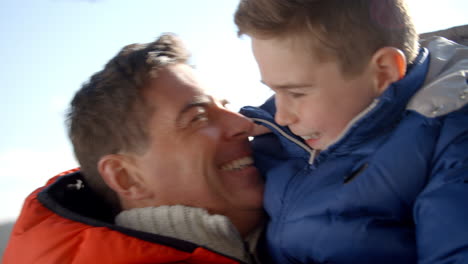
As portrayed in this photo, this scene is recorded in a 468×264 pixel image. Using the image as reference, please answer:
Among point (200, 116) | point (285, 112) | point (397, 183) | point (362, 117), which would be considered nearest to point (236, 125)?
point (200, 116)

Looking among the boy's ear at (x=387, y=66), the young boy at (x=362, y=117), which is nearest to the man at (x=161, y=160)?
the young boy at (x=362, y=117)

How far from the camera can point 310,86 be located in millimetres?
1019

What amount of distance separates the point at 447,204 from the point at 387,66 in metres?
0.37

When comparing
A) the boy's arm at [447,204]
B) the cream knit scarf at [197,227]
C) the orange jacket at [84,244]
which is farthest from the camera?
the cream knit scarf at [197,227]

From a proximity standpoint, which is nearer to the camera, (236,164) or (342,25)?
(342,25)

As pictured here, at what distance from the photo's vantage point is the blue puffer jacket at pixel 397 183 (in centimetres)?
82

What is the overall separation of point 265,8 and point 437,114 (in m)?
0.46

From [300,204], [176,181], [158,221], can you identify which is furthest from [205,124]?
[300,204]

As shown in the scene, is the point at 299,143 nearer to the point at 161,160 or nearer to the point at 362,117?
the point at 362,117

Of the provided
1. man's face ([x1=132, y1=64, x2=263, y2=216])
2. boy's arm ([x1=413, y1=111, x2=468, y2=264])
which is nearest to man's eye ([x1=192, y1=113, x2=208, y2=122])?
man's face ([x1=132, y1=64, x2=263, y2=216])

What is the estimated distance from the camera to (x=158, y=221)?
134 centimetres

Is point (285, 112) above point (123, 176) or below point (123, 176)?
above

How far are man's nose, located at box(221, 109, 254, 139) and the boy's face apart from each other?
36cm

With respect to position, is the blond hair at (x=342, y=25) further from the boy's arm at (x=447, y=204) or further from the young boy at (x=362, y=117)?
the boy's arm at (x=447, y=204)
